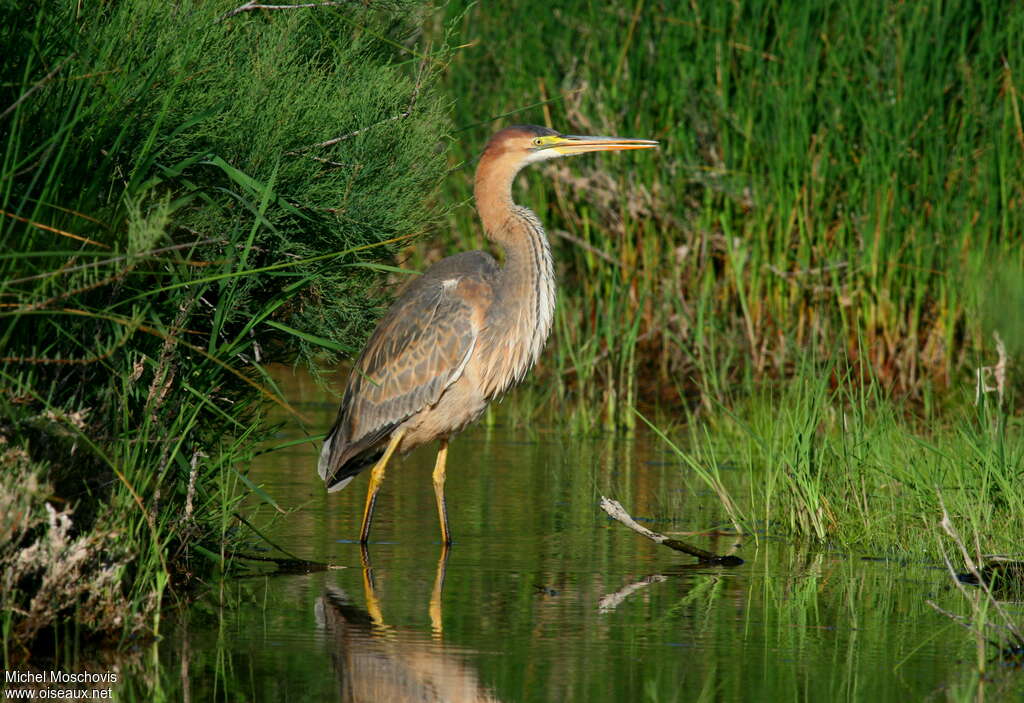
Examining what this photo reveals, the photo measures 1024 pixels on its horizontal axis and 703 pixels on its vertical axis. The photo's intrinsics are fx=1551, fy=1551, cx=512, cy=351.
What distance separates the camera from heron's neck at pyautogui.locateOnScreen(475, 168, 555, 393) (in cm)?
743

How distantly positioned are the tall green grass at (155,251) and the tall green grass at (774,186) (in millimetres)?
2814

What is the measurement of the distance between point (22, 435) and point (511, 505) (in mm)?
3412

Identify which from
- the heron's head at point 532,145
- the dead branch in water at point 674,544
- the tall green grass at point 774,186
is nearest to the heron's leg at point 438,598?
the dead branch in water at point 674,544

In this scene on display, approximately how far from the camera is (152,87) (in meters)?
5.61

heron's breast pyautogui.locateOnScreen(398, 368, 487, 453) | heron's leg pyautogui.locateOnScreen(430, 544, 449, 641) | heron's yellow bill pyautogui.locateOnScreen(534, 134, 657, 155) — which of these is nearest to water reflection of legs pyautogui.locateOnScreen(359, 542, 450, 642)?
heron's leg pyautogui.locateOnScreen(430, 544, 449, 641)

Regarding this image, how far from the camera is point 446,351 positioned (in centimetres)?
736

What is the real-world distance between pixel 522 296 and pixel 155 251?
308cm

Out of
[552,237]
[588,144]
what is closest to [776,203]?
[552,237]

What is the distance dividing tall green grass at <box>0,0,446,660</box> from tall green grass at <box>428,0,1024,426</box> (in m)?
2.81

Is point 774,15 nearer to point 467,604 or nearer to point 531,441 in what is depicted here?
point 531,441

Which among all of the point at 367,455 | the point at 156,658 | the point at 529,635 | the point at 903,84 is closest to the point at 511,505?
the point at 367,455

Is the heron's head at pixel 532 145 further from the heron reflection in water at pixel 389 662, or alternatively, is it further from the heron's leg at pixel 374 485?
the heron reflection in water at pixel 389 662

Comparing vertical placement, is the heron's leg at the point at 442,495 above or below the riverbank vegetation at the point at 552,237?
below

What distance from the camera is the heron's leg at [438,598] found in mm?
5254
